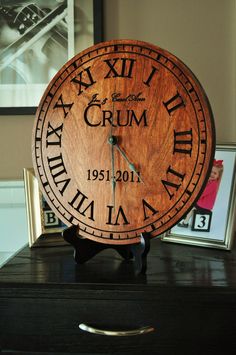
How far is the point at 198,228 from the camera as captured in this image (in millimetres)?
1038

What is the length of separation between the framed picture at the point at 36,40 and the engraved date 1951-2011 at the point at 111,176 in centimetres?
41

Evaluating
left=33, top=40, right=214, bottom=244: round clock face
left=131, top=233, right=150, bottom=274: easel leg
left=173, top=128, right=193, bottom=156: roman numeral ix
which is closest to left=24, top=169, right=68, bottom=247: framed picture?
left=33, top=40, right=214, bottom=244: round clock face

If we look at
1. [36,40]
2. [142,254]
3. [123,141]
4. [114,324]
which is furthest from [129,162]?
[36,40]

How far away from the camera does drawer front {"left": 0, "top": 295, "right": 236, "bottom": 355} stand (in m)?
0.78

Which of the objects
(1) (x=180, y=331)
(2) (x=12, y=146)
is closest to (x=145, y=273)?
(1) (x=180, y=331)

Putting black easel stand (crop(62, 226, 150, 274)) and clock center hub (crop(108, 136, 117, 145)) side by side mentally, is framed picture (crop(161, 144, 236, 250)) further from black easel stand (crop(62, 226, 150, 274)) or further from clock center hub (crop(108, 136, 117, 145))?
clock center hub (crop(108, 136, 117, 145))

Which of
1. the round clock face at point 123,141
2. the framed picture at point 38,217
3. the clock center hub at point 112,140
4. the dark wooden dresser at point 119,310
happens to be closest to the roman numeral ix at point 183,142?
the round clock face at point 123,141

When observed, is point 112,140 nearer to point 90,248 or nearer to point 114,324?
point 90,248

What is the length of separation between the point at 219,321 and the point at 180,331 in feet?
0.23

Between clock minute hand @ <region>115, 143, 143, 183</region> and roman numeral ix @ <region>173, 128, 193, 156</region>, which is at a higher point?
roman numeral ix @ <region>173, 128, 193, 156</region>

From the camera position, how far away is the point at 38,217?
107 cm

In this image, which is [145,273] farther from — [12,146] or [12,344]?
[12,146]

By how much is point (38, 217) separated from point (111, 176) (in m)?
0.30

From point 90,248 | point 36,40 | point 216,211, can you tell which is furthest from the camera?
point 36,40
